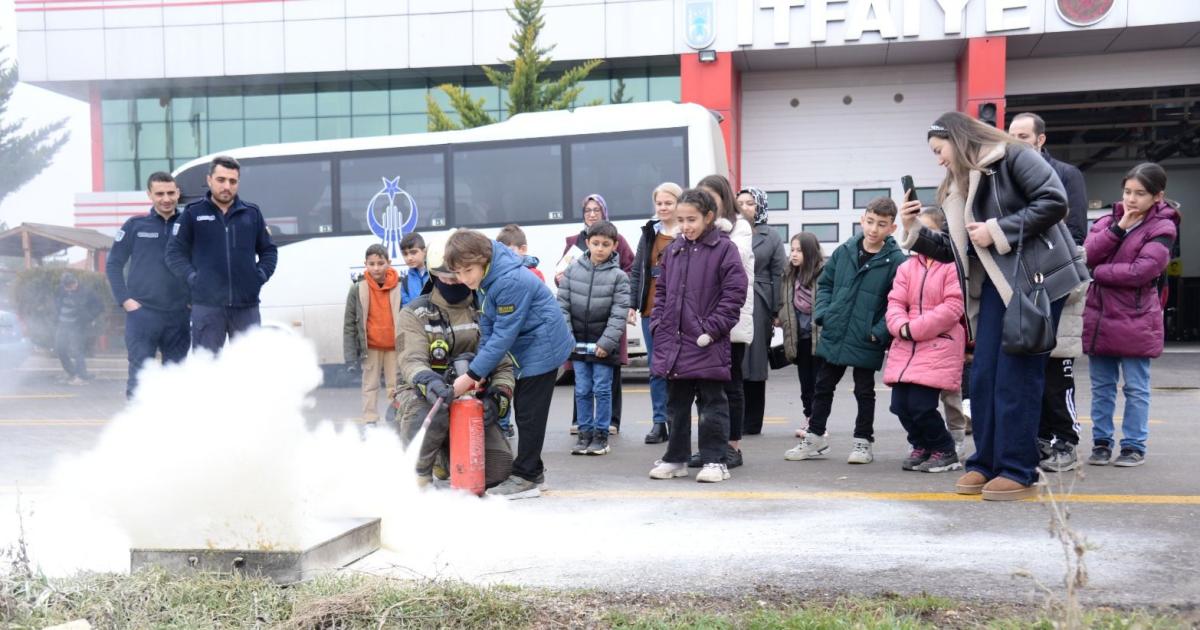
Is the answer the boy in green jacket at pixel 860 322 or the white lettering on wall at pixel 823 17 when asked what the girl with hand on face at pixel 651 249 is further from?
the white lettering on wall at pixel 823 17

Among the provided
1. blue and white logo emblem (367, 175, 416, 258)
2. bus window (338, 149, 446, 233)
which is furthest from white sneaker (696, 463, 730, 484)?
blue and white logo emblem (367, 175, 416, 258)

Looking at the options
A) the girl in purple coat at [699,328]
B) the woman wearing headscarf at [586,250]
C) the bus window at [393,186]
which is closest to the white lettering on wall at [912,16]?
the bus window at [393,186]

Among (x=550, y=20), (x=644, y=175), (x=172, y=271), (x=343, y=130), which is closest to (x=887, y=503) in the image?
(x=172, y=271)

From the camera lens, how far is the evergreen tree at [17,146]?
211 inches

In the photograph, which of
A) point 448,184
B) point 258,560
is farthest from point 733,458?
point 448,184

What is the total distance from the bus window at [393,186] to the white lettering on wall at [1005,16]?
42.6 feet

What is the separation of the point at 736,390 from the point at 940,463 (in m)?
1.38

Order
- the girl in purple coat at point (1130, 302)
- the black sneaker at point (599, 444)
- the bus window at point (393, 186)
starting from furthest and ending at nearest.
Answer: the bus window at point (393, 186), the black sneaker at point (599, 444), the girl in purple coat at point (1130, 302)

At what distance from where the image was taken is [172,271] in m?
6.86

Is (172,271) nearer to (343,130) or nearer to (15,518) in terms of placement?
(15,518)

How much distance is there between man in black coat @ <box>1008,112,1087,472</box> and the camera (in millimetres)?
5738

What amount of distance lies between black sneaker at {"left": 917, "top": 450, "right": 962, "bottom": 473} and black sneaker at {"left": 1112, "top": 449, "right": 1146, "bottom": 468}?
3.11ft

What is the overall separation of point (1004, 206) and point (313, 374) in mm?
3415

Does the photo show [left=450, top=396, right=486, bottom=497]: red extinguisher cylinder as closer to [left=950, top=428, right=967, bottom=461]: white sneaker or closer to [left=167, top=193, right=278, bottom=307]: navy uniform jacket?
[left=167, top=193, right=278, bottom=307]: navy uniform jacket
